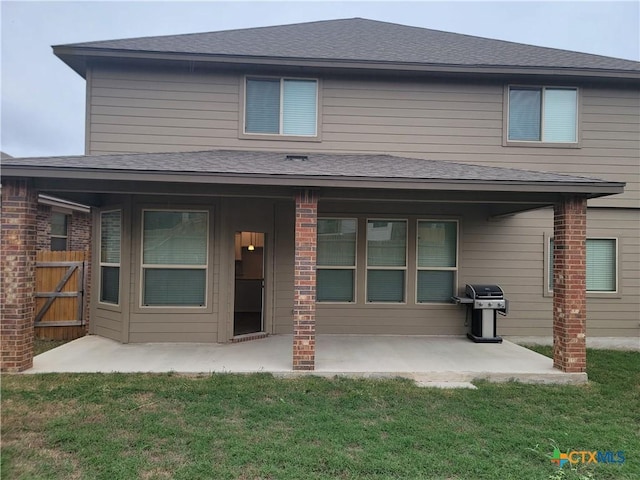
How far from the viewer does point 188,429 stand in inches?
142

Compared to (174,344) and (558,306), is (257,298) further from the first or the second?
(558,306)

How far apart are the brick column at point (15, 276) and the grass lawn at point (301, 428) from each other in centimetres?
33

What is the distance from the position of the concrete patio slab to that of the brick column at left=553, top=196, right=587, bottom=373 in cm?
25

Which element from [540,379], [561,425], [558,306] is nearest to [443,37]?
[558,306]

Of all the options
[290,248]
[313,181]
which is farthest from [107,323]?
[313,181]

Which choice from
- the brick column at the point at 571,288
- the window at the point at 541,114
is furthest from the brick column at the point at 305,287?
the window at the point at 541,114

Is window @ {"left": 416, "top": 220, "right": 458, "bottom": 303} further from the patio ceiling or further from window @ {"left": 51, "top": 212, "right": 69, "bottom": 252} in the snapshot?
window @ {"left": 51, "top": 212, "right": 69, "bottom": 252}

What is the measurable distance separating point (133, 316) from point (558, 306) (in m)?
6.76

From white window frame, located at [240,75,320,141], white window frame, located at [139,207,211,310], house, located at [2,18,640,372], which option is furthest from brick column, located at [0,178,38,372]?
white window frame, located at [240,75,320,141]

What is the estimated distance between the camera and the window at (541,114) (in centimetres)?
735

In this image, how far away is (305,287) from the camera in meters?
5.14

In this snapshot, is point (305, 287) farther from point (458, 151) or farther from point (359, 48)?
point (359, 48)

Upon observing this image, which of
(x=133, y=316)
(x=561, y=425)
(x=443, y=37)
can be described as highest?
(x=443, y=37)

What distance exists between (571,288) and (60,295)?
28.6 ft
